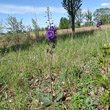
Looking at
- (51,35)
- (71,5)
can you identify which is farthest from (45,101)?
(71,5)

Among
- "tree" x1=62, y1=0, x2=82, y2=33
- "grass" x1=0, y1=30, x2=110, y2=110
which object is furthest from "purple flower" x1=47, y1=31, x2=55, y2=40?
"tree" x1=62, y1=0, x2=82, y2=33

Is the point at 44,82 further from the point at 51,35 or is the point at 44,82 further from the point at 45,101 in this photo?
the point at 51,35

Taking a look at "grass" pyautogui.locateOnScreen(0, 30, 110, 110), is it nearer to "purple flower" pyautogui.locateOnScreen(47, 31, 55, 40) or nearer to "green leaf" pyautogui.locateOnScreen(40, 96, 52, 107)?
"green leaf" pyautogui.locateOnScreen(40, 96, 52, 107)

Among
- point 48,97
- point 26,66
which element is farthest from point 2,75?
point 48,97

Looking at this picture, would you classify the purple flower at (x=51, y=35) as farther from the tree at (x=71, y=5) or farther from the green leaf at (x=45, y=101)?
the tree at (x=71, y=5)

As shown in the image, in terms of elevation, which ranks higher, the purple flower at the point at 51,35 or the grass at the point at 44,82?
the purple flower at the point at 51,35

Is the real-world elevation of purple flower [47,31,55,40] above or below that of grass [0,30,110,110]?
above

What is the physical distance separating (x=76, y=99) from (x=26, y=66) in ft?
4.19

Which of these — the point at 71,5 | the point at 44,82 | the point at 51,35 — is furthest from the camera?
the point at 71,5

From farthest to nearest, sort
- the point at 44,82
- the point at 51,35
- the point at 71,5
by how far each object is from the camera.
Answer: the point at 71,5 < the point at 44,82 < the point at 51,35

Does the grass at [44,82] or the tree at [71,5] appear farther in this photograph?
the tree at [71,5]

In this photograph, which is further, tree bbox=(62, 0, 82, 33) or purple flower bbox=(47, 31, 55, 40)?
tree bbox=(62, 0, 82, 33)

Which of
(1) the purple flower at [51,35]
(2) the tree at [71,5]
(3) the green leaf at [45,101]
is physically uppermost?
(2) the tree at [71,5]

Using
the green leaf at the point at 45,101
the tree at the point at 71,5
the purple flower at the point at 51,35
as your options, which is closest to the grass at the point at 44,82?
the green leaf at the point at 45,101
